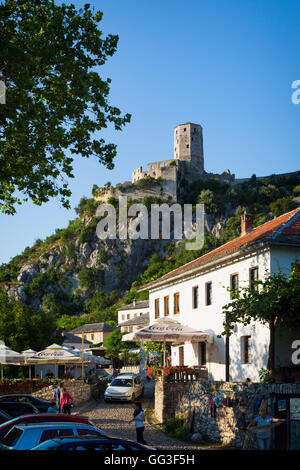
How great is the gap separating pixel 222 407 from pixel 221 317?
9.30 metres

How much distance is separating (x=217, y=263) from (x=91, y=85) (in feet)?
39.0


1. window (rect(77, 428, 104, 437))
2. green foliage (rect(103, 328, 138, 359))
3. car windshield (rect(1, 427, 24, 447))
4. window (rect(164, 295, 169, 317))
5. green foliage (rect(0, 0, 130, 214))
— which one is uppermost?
green foliage (rect(0, 0, 130, 214))

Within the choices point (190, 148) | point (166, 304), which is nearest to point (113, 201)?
point (190, 148)

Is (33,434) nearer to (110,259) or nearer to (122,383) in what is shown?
(122,383)

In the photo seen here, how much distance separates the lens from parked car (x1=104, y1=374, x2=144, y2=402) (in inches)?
1065

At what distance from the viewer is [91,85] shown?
17.7m

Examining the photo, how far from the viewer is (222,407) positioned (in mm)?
16562

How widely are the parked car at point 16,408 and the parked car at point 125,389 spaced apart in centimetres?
1218

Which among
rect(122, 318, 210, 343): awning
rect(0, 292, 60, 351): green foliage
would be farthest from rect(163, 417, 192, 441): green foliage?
rect(0, 292, 60, 351): green foliage

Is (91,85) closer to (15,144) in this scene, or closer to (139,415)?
(15,144)

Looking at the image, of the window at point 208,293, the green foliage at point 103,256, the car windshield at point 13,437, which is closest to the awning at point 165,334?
the window at point 208,293

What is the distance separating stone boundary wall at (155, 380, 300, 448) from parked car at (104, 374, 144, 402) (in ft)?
21.0

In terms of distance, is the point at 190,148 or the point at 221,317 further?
the point at 190,148

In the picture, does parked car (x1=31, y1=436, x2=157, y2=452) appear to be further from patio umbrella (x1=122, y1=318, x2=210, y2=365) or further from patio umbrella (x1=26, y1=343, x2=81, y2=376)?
patio umbrella (x1=26, y1=343, x2=81, y2=376)
